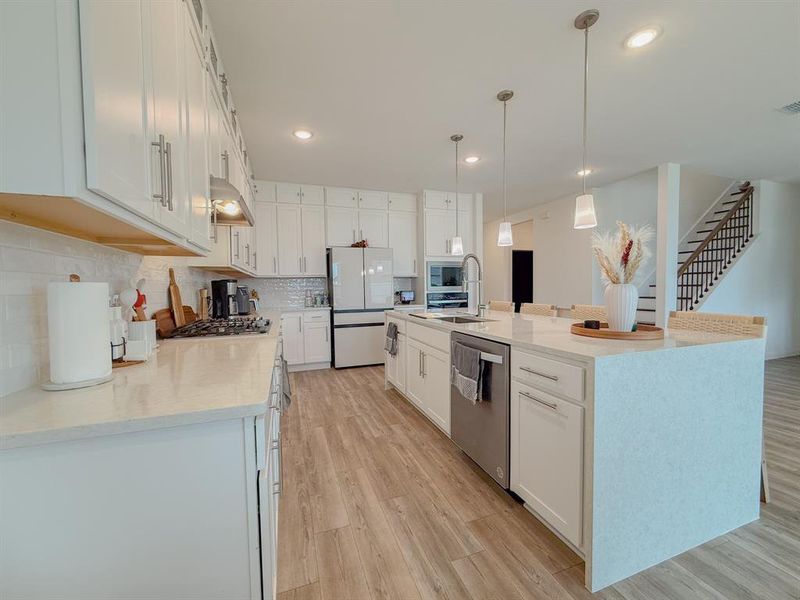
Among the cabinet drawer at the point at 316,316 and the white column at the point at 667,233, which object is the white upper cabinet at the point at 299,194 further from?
the white column at the point at 667,233

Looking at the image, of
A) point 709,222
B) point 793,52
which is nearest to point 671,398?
point 793,52

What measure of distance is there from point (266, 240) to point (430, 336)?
9.96 ft

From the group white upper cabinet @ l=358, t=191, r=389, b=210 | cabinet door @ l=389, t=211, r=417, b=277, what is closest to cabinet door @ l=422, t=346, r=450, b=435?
cabinet door @ l=389, t=211, r=417, b=277

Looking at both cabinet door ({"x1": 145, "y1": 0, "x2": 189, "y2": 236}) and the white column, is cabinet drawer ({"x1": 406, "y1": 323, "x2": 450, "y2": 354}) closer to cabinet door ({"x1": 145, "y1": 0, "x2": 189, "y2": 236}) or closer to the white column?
cabinet door ({"x1": 145, "y1": 0, "x2": 189, "y2": 236})

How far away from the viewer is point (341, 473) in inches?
81.6

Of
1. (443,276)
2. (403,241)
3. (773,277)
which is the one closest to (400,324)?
(443,276)

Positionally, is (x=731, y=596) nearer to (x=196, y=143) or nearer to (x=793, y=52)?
(x=196, y=143)

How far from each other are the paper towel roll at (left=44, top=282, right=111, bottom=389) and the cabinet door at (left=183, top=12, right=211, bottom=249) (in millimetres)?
447

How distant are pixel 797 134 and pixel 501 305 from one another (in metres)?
3.39

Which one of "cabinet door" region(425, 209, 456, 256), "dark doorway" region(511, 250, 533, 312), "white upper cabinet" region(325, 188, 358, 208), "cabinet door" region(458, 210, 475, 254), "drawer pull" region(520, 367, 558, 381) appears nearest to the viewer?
"drawer pull" region(520, 367, 558, 381)

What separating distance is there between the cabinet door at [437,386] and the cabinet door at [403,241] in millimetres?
2654

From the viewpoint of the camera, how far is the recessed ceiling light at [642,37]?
1.91 meters

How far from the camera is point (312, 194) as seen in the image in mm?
4719

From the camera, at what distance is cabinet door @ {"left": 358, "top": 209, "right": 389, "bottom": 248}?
495 cm
